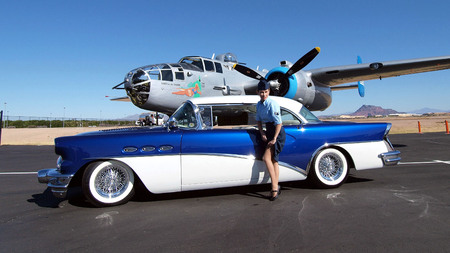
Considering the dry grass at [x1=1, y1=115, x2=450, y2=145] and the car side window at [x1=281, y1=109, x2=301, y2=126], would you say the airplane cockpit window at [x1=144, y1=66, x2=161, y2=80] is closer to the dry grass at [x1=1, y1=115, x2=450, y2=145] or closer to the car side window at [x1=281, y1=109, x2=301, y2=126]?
the car side window at [x1=281, y1=109, x2=301, y2=126]

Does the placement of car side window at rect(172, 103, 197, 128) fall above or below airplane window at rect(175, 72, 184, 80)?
below

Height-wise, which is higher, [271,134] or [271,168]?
[271,134]

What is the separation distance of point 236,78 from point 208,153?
389 inches

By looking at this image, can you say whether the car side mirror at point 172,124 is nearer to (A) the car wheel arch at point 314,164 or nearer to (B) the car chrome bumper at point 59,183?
(B) the car chrome bumper at point 59,183

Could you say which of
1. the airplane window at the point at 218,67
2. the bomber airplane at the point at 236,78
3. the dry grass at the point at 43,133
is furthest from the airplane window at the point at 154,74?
the dry grass at the point at 43,133

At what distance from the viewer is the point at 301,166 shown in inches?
158

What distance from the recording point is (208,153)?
3.63 m

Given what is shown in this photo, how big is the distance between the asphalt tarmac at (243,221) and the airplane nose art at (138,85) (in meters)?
5.65

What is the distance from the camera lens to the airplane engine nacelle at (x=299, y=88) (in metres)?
11.2

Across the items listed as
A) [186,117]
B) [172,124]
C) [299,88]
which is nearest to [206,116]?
[186,117]

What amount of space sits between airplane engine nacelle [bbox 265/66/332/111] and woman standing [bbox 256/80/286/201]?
623cm

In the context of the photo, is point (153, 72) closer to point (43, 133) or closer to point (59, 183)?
point (59, 183)

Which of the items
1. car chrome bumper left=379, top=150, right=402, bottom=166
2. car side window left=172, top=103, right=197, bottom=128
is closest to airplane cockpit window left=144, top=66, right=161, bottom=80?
car side window left=172, top=103, right=197, bottom=128

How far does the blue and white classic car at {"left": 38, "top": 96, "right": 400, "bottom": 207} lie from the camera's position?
3438 mm
